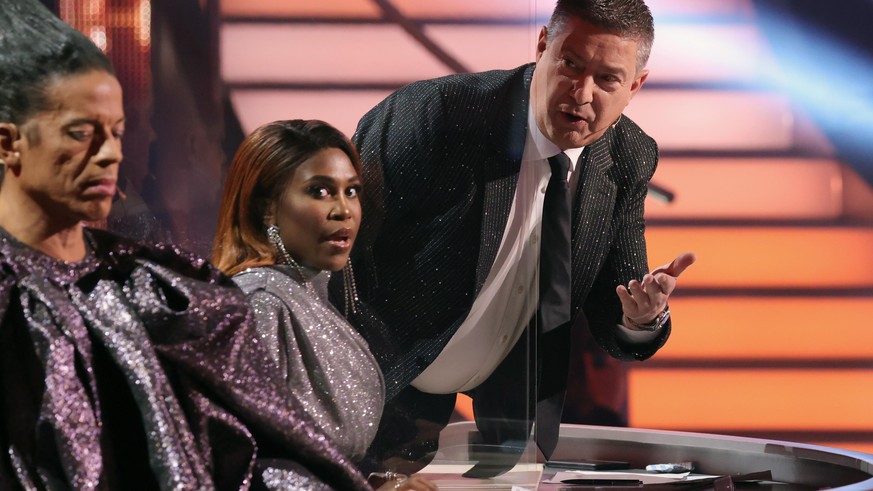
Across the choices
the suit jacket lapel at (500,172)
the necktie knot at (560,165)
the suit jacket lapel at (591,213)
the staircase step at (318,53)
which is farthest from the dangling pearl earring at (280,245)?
the suit jacket lapel at (591,213)

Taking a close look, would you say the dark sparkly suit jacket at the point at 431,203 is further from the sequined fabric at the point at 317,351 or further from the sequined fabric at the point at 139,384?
the sequined fabric at the point at 139,384

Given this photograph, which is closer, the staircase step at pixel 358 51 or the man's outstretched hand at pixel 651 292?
the staircase step at pixel 358 51

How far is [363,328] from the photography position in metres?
1.01

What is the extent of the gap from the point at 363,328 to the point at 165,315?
8.3 inches

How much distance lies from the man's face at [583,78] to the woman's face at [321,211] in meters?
0.40

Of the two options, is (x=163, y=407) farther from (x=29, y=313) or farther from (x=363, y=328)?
(x=363, y=328)

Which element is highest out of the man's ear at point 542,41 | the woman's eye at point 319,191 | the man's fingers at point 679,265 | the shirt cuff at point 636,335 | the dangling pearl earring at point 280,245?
the man's ear at point 542,41

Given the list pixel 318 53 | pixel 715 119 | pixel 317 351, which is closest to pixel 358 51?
pixel 318 53

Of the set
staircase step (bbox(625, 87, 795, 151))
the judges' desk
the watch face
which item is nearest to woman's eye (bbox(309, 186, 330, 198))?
the judges' desk

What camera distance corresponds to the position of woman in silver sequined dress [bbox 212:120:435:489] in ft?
3.09

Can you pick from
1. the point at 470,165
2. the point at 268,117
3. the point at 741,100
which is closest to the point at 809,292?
the point at 741,100

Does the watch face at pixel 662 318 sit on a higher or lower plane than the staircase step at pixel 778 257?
lower

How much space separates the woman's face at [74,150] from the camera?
819mm

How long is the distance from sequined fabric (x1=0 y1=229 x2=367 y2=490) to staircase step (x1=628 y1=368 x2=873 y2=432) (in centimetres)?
264
